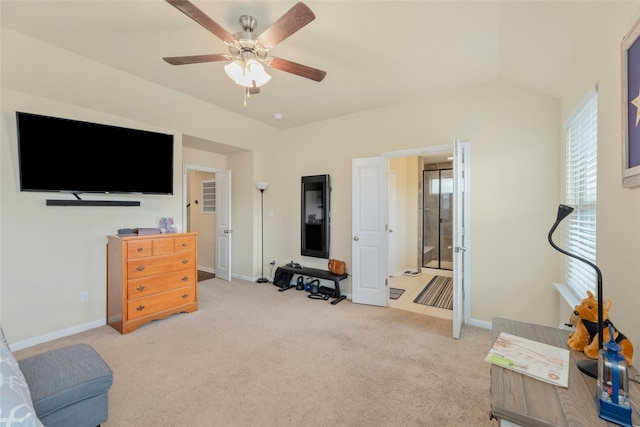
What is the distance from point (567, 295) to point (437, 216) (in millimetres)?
3891

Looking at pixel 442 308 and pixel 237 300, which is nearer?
pixel 442 308

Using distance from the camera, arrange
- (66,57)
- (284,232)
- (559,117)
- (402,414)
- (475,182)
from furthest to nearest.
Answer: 1. (284,232)
2. (475,182)
3. (559,117)
4. (66,57)
5. (402,414)

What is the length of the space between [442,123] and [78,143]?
4159mm

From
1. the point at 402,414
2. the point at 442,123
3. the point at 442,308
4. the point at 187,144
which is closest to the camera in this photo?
the point at 402,414

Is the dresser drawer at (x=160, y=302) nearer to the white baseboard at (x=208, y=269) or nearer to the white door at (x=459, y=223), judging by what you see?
the white baseboard at (x=208, y=269)

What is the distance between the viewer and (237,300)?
159 inches

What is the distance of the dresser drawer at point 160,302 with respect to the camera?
3.05 metres

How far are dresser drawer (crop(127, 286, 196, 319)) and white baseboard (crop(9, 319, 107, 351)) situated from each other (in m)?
0.59

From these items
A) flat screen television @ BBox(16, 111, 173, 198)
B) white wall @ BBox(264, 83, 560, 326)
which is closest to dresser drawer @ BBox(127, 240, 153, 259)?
flat screen television @ BBox(16, 111, 173, 198)

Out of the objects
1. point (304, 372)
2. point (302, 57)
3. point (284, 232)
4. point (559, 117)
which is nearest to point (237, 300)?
point (284, 232)

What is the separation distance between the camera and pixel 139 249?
10.2 feet

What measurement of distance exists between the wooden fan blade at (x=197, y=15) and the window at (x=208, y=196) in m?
4.23

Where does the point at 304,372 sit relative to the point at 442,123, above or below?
below

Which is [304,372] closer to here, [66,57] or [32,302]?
[32,302]
